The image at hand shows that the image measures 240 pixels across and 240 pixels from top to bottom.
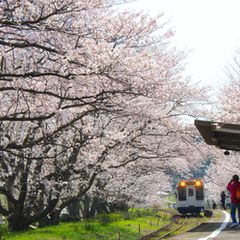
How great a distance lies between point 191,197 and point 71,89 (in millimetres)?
26021

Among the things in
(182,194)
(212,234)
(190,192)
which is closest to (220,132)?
(212,234)

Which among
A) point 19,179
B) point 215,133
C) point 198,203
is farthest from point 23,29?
point 198,203

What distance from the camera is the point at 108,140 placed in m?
14.6

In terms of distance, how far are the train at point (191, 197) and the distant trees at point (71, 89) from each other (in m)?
18.1

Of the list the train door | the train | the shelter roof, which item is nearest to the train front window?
the train

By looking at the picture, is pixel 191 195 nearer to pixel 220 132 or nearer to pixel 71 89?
pixel 71 89

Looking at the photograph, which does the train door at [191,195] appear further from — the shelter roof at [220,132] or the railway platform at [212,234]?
the shelter roof at [220,132]

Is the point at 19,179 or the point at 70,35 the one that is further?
the point at 19,179

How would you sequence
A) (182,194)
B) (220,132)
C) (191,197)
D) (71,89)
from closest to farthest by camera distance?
(220,132) → (71,89) → (191,197) → (182,194)

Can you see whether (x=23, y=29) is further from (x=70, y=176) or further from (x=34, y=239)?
(x=70, y=176)

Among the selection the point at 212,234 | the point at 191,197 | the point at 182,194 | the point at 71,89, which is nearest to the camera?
the point at 71,89

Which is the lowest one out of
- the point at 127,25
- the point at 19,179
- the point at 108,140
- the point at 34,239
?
the point at 34,239

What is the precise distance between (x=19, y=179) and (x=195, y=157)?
28.8ft

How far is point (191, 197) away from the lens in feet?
115
